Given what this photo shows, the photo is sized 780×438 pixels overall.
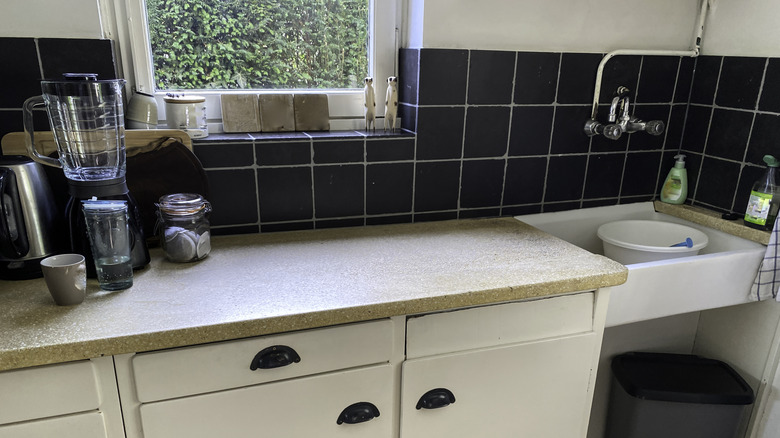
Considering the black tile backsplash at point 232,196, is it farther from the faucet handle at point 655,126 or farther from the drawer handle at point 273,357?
the faucet handle at point 655,126

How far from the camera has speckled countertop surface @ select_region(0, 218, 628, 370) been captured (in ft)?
3.29

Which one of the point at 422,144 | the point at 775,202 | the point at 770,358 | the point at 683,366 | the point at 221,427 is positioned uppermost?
the point at 422,144

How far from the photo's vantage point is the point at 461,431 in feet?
4.39

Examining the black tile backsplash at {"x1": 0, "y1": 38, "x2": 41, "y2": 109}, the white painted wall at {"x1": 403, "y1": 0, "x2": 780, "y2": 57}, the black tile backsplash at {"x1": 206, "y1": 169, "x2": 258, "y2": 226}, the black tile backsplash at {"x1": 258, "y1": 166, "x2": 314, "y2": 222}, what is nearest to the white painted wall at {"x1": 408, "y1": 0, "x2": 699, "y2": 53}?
the white painted wall at {"x1": 403, "y1": 0, "x2": 780, "y2": 57}

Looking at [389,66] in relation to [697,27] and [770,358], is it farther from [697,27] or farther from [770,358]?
[770,358]

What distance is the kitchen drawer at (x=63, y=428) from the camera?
97cm

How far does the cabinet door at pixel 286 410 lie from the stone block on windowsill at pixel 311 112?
81cm

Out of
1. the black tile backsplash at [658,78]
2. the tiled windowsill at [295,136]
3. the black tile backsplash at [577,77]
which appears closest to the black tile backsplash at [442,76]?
the tiled windowsill at [295,136]

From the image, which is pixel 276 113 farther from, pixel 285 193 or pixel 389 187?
pixel 389 187

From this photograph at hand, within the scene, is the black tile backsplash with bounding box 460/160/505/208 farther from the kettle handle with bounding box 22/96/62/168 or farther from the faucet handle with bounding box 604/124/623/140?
the kettle handle with bounding box 22/96/62/168

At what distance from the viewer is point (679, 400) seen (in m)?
1.71

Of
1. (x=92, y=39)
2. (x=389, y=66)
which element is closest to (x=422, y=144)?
(x=389, y=66)

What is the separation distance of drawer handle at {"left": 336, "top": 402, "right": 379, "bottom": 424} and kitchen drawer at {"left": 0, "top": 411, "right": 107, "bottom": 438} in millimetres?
483

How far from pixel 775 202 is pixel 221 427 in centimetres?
173
